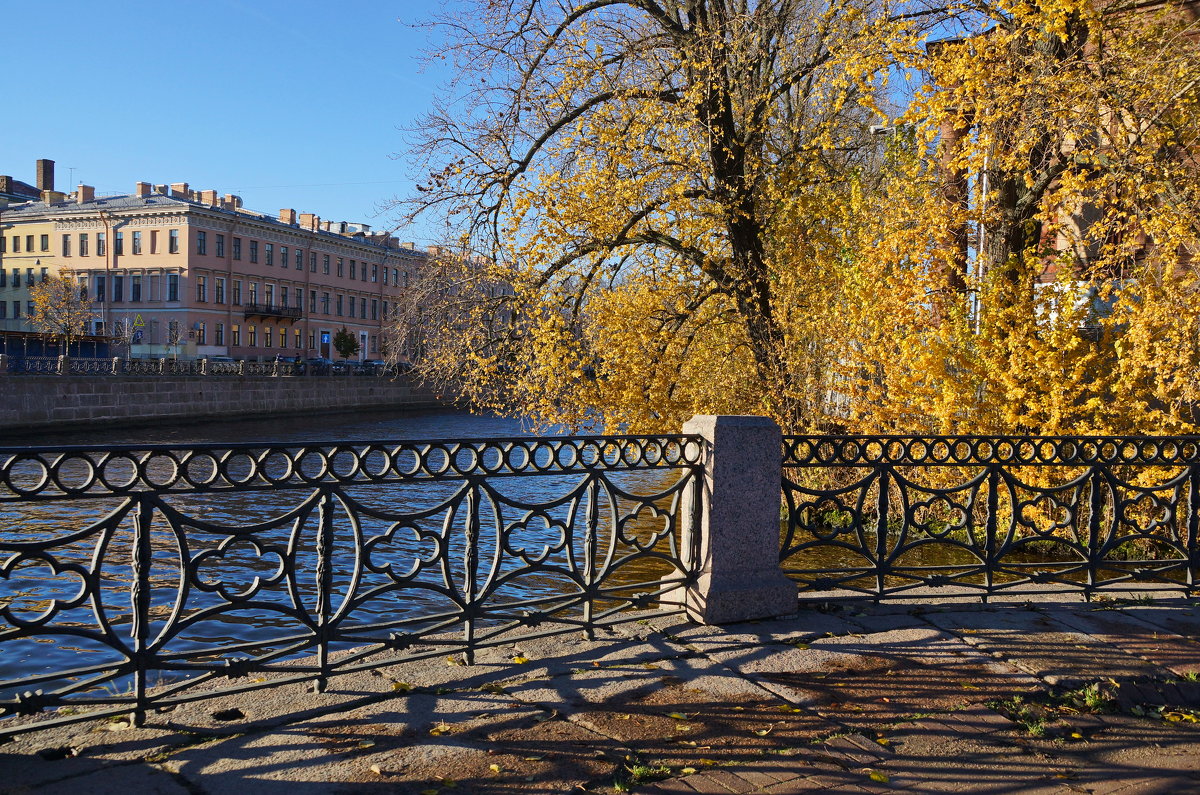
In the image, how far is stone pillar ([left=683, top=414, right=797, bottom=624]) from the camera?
5121 millimetres

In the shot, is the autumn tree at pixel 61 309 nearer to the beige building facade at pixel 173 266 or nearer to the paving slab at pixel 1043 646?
the beige building facade at pixel 173 266

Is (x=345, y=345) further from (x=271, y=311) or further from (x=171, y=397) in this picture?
(x=171, y=397)

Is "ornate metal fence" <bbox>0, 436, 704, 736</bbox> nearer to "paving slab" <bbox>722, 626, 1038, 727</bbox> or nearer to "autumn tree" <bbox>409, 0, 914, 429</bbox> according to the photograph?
"paving slab" <bbox>722, 626, 1038, 727</bbox>

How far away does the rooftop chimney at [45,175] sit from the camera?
2921 inches

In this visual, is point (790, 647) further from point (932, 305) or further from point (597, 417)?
point (597, 417)

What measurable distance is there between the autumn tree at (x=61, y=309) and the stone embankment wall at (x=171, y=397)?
15097mm

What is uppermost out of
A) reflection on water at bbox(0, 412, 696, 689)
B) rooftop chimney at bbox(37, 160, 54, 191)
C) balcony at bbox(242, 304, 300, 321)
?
rooftop chimney at bbox(37, 160, 54, 191)

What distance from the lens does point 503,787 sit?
3203 mm

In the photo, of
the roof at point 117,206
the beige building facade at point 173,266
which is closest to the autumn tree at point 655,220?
the beige building facade at point 173,266

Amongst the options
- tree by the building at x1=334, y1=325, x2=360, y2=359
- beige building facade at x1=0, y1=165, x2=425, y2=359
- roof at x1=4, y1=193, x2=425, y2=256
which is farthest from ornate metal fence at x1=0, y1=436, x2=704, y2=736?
tree by the building at x1=334, y1=325, x2=360, y2=359

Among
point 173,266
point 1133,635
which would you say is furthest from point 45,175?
point 1133,635

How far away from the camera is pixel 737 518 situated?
517 cm

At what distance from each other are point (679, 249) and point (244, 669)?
35.2 ft

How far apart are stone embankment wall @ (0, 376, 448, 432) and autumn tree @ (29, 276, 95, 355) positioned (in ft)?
49.5
